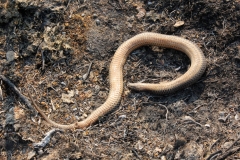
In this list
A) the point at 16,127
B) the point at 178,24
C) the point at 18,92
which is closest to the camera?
the point at 16,127

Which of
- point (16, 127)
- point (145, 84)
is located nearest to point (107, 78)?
point (145, 84)

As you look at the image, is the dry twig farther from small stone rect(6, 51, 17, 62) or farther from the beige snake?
small stone rect(6, 51, 17, 62)

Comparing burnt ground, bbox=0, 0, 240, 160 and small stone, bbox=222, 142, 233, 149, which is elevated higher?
burnt ground, bbox=0, 0, 240, 160

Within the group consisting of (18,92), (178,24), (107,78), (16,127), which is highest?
(178,24)

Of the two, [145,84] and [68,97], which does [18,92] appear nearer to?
[68,97]

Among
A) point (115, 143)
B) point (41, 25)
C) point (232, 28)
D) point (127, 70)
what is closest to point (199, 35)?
point (232, 28)

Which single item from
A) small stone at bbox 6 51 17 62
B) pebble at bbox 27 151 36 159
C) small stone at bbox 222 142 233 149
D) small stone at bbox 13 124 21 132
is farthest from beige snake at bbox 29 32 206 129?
small stone at bbox 222 142 233 149

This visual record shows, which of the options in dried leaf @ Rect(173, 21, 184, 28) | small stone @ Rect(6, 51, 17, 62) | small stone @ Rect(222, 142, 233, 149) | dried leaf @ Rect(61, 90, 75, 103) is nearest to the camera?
small stone @ Rect(222, 142, 233, 149)
